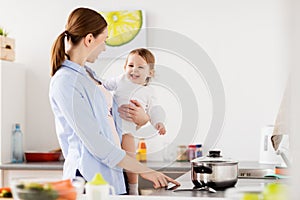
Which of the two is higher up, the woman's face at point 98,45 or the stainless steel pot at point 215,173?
the woman's face at point 98,45

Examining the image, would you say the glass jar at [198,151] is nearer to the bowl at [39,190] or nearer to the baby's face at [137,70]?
the baby's face at [137,70]

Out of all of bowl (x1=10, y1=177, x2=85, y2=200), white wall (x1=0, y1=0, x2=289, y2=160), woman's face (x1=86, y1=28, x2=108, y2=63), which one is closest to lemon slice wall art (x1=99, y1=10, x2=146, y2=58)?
white wall (x1=0, y1=0, x2=289, y2=160)

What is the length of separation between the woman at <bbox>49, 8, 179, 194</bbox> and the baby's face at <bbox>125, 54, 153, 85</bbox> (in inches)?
5.4

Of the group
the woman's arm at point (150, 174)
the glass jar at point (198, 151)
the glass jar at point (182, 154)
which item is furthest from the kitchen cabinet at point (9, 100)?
the woman's arm at point (150, 174)

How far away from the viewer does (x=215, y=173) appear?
204 centimetres

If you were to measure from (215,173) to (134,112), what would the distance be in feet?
1.61

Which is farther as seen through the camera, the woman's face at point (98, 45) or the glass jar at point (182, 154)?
the glass jar at point (182, 154)

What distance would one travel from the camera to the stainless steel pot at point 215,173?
2045 mm

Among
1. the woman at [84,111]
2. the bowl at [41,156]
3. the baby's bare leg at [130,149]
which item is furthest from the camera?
the bowl at [41,156]

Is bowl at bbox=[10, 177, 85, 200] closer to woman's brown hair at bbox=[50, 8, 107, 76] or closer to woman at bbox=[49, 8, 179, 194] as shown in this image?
woman at bbox=[49, 8, 179, 194]

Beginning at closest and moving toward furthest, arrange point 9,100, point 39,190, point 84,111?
point 39,190 < point 84,111 < point 9,100

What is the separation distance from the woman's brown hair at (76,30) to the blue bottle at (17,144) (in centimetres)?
151

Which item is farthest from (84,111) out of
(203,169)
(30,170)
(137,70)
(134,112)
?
(30,170)

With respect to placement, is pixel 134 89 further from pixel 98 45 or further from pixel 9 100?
pixel 9 100
